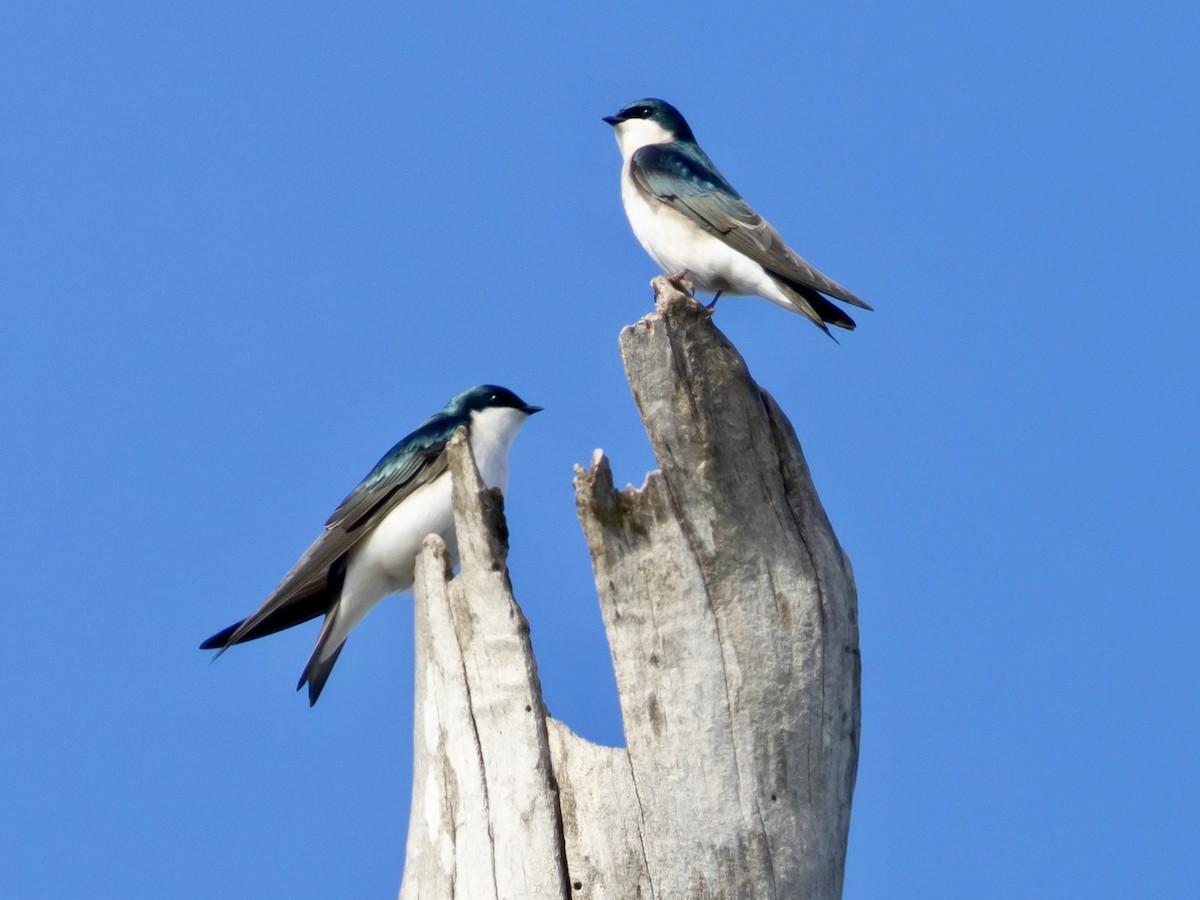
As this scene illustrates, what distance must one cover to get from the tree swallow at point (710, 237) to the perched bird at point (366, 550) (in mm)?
1098

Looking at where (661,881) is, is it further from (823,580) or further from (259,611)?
(259,611)

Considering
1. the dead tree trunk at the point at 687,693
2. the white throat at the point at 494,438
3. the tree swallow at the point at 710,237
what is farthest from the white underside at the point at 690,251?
the dead tree trunk at the point at 687,693

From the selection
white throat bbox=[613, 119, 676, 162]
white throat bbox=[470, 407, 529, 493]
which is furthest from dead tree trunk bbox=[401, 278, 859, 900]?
white throat bbox=[613, 119, 676, 162]

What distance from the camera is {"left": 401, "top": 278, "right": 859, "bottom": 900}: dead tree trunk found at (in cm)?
428

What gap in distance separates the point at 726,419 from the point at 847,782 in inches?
42.7

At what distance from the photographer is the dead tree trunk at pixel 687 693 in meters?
4.28

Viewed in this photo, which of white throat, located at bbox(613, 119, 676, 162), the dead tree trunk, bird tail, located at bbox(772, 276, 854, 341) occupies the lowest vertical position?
the dead tree trunk

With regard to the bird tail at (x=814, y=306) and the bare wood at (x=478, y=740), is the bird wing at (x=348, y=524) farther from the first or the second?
the bird tail at (x=814, y=306)

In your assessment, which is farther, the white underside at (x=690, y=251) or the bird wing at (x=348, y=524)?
the bird wing at (x=348, y=524)

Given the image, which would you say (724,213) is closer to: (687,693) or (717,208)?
(717,208)

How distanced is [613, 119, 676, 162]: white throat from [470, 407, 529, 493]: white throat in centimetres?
143

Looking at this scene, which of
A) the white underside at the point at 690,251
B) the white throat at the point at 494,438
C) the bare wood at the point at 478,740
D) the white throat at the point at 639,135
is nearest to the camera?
the bare wood at the point at 478,740

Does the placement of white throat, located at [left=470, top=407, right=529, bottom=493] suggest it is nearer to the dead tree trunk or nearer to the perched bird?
the perched bird

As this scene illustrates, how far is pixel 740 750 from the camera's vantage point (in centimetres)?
430
